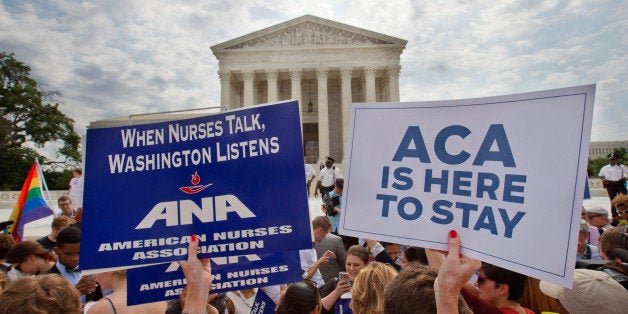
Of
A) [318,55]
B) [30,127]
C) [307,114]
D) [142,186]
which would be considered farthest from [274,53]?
[142,186]

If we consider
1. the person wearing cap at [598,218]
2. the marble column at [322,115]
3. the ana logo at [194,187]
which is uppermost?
the marble column at [322,115]

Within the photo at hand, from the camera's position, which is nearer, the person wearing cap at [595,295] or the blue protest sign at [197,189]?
the person wearing cap at [595,295]

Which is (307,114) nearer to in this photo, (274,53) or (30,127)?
(274,53)

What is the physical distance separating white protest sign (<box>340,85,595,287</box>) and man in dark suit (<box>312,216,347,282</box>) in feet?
9.13

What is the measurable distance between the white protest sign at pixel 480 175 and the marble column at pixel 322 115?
32.0 metres

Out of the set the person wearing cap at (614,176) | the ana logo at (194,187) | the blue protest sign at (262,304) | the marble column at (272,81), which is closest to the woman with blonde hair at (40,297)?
the ana logo at (194,187)

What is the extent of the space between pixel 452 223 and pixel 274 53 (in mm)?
36457

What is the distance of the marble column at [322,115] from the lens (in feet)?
116

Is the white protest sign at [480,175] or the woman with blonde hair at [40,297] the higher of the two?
the white protest sign at [480,175]

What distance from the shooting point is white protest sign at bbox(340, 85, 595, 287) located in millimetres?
1870

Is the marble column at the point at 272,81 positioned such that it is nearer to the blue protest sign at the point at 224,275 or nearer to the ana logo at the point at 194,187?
the ana logo at the point at 194,187

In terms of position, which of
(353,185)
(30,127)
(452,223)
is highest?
(30,127)

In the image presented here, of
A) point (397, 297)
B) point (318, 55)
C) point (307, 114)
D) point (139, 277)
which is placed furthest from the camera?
point (307, 114)

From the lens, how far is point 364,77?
3766 centimetres
